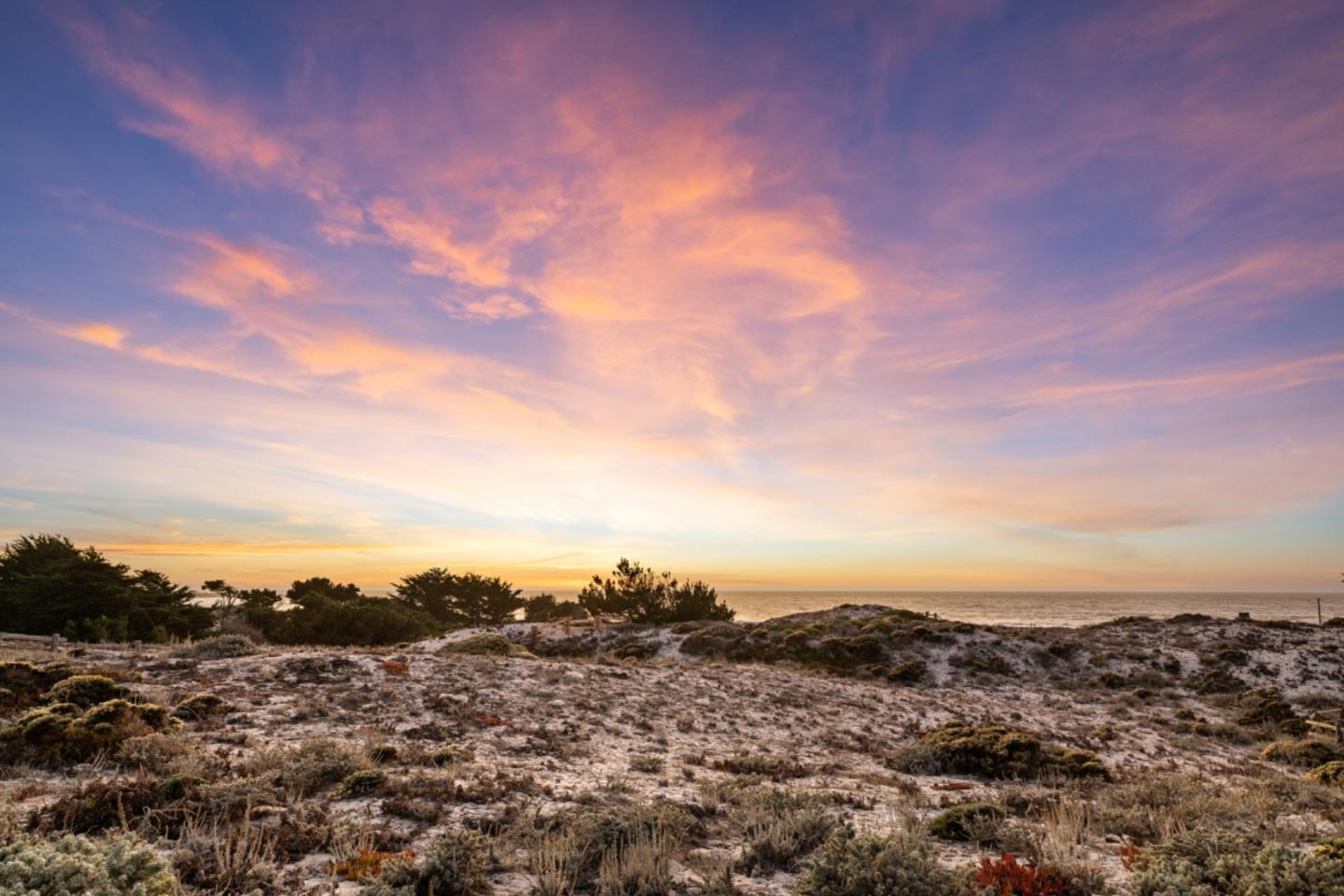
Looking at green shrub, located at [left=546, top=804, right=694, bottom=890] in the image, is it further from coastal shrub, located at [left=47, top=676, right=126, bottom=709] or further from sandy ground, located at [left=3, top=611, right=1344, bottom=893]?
coastal shrub, located at [left=47, top=676, right=126, bottom=709]

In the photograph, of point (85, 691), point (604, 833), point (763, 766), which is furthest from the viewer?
point (763, 766)

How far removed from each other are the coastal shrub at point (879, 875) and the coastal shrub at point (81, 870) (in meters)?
6.17

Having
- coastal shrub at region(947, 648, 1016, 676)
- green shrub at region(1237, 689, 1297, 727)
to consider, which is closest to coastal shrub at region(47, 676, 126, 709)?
coastal shrub at region(947, 648, 1016, 676)

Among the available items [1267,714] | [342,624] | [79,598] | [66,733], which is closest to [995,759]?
[66,733]

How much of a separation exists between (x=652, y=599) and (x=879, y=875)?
46049 mm

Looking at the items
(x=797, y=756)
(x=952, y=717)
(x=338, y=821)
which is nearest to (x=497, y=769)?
(x=338, y=821)

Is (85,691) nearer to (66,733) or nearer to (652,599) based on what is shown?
(66,733)

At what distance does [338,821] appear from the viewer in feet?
27.8

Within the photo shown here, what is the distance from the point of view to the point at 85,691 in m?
13.2

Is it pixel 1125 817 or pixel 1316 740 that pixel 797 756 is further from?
pixel 1316 740

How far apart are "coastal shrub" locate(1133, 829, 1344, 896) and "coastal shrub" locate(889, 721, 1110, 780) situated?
8.61 meters

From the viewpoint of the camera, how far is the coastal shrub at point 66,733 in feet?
34.0

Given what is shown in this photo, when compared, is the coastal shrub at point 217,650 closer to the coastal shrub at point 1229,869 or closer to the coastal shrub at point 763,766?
the coastal shrub at point 763,766

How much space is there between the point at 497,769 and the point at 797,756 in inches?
325
